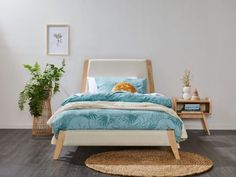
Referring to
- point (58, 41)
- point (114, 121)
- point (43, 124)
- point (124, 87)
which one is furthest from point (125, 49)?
point (114, 121)

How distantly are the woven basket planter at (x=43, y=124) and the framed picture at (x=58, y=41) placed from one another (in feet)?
3.06

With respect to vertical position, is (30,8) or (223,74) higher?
(30,8)

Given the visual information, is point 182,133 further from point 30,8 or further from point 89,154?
point 30,8

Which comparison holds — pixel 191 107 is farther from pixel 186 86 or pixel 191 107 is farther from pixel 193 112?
pixel 186 86

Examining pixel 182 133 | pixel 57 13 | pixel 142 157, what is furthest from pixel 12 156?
pixel 57 13

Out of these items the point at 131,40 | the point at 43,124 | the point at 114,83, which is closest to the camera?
the point at 43,124

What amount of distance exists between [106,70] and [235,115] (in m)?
2.28

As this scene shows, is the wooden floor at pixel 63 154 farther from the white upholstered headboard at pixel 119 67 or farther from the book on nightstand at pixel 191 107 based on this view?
the white upholstered headboard at pixel 119 67

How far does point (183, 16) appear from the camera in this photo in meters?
6.15

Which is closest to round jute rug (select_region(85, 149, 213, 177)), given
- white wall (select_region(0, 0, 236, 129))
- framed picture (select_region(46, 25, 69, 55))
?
white wall (select_region(0, 0, 236, 129))

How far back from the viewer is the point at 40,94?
5465mm

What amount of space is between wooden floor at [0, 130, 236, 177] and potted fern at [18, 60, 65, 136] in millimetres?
259

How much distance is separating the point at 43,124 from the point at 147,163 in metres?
2.25

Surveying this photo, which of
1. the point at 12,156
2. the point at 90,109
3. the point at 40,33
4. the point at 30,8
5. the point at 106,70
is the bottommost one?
the point at 12,156
